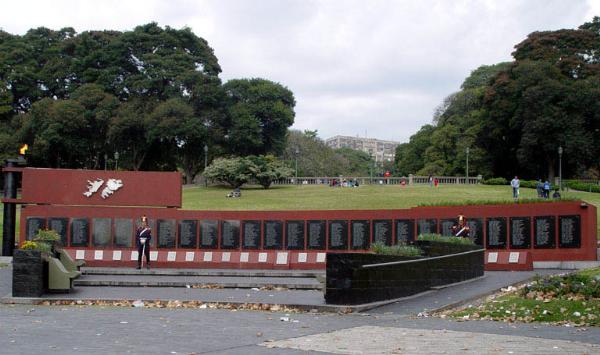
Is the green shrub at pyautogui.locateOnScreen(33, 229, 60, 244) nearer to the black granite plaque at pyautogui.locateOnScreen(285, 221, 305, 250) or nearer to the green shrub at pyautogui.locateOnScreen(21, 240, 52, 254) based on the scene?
the green shrub at pyautogui.locateOnScreen(21, 240, 52, 254)

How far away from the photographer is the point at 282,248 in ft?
79.9

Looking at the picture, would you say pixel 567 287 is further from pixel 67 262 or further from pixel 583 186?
pixel 583 186

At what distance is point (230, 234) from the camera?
80.3ft

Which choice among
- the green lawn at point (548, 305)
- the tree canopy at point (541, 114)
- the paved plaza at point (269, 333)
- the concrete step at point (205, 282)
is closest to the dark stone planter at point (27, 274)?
the paved plaza at point (269, 333)

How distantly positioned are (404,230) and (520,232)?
383 centimetres

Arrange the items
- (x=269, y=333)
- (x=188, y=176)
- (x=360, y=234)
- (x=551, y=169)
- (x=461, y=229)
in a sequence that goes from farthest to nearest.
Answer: (x=188, y=176) < (x=551, y=169) < (x=360, y=234) < (x=461, y=229) < (x=269, y=333)

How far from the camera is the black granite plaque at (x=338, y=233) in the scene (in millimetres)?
24031

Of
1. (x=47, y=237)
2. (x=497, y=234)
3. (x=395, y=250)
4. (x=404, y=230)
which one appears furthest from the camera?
(x=404, y=230)

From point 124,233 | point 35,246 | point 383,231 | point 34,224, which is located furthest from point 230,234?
point 35,246

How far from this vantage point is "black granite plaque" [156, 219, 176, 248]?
80.7ft

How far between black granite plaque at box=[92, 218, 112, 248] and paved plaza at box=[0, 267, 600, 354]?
10.4 metres

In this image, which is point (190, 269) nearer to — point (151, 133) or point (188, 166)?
point (151, 133)

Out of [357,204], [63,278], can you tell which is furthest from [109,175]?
[357,204]

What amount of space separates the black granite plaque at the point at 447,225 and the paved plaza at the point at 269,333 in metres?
8.81
